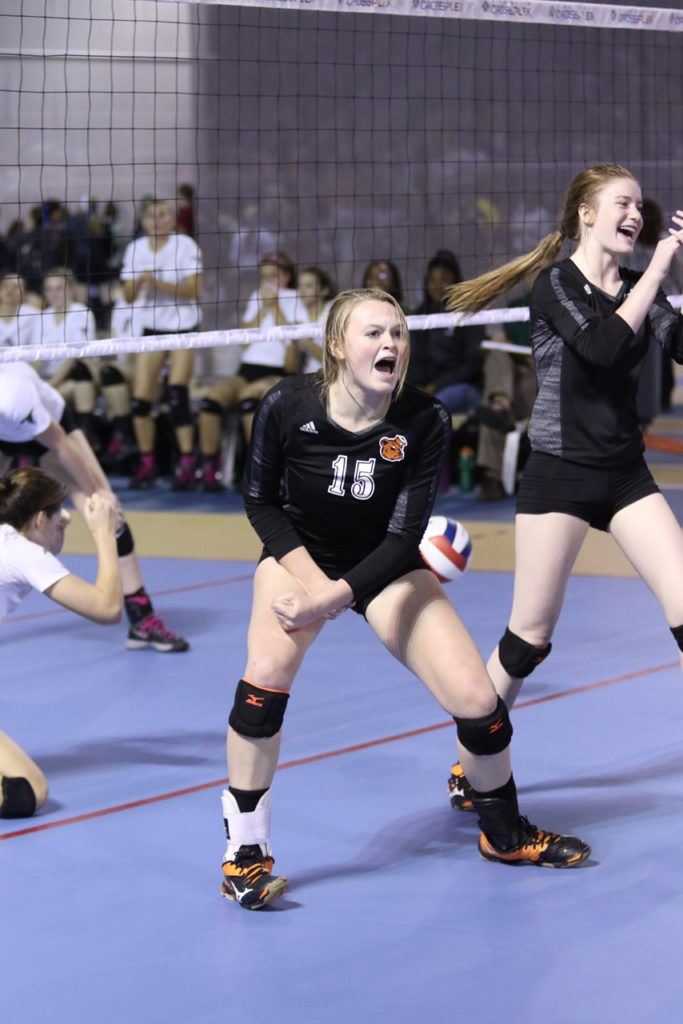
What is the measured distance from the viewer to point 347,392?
398cm

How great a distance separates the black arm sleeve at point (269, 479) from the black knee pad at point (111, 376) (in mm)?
7410

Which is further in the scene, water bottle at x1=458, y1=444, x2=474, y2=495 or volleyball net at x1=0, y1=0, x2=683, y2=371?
volleyball net at x1=0, y1=0, x2=683, y2=371

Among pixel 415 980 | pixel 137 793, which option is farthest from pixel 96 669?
pixel 415 980

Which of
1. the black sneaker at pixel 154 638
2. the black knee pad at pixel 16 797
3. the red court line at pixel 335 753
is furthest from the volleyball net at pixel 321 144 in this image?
the black knee pad at pixel 16 797

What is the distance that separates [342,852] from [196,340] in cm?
230

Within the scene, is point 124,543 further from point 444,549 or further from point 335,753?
point 335,753

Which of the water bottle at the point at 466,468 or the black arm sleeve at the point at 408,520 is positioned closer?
the black arm sleeve at the point at 408,520

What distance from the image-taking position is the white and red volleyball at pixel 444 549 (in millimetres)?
5562

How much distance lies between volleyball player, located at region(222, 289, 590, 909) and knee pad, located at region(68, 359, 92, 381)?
765 centimetres

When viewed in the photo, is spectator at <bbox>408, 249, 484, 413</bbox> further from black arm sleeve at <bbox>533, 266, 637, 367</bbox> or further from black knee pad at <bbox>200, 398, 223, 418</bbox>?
black arm sleeve at <bbox>533, 266, 637, 367</bbox>

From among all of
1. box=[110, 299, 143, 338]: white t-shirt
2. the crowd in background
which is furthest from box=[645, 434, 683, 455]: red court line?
box=[110, 299, 143, 338]: white t-shirt

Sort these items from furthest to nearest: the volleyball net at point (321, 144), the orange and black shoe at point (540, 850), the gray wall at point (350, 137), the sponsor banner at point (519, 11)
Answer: the gray wall at point (350, 137)
the volleyball net at point (321, 144)
the sponsor banner at point (519, 11)
the orange and black shoe at point (540, 850)

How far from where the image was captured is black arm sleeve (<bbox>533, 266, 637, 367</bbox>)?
418 cm

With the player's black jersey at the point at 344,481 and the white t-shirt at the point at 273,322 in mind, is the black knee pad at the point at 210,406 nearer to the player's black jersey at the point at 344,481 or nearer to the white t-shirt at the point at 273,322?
the white t-shirt at the point at 273,322
